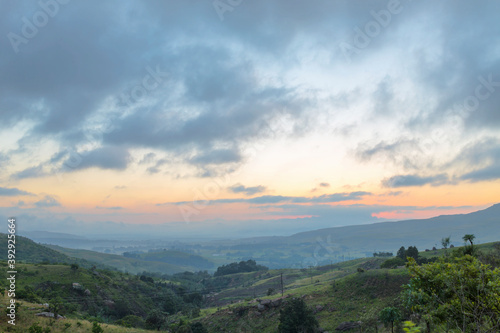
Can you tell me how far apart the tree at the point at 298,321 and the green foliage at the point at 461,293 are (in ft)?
151

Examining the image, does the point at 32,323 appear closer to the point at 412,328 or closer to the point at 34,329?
the point at 34,329

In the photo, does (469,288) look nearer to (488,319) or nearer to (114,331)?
(488,319)

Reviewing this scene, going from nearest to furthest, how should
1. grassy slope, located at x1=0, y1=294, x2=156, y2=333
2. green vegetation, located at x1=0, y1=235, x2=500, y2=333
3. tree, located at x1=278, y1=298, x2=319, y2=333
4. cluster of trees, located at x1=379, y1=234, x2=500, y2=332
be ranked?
cluster of trees, located at x1=379, y1=234, x2=500, y2=332 → green vegetation, located at x1=0, y1=235, x2=500, y2=333 → grassy slope, located at x1=0, y1=294, x2=156, y2=333 → tree, located at x1=278, y1=298, x2=319, y2=333

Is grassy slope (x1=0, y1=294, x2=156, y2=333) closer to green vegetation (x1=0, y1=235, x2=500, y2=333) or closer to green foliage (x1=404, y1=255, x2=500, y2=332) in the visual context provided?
green vegetation (x1=0, y1=235, x2=500, y2=333)

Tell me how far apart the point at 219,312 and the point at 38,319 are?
54214 mm

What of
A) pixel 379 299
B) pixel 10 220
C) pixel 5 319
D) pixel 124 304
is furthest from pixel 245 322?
pixel 10 220

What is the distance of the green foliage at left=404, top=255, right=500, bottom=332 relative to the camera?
1263 centimetres

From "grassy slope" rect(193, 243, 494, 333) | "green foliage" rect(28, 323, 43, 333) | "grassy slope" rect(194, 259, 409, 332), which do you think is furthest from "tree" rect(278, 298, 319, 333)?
"green foliage" rect(28, 323, 43, 333)

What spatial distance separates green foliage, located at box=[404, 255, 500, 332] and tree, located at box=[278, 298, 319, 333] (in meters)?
46.2

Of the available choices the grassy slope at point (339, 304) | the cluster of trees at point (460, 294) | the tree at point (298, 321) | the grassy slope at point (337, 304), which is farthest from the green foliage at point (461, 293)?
the grassy slope at point (337, 304)

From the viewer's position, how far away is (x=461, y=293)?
43.2 feet

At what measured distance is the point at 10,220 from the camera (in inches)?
1412

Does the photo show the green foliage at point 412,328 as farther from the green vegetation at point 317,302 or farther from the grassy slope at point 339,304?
the grassy slope at point 339,304

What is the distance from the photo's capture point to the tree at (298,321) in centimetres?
5481
